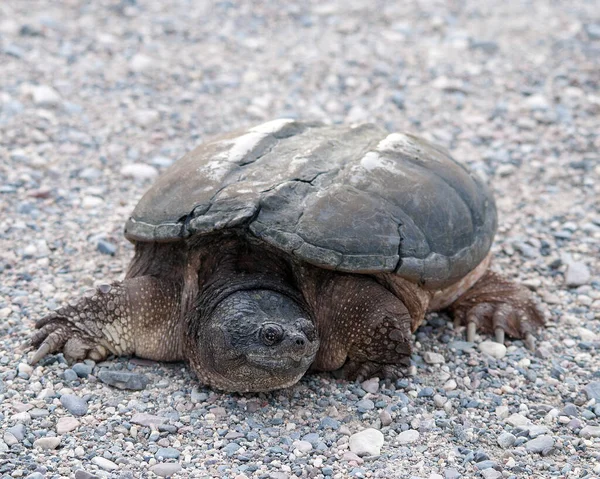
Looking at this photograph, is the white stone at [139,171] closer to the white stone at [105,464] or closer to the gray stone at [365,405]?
the gray stone at [365,405]

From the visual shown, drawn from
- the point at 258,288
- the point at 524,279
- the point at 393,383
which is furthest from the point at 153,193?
the point at 524,279

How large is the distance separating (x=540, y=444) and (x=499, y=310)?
1017 millimetres

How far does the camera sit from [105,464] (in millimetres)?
3088

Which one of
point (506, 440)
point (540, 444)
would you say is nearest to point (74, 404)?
point (506, 440)

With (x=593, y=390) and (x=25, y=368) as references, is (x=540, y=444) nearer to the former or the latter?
(x=593, y=390)

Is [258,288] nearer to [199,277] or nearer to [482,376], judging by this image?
[199,277]

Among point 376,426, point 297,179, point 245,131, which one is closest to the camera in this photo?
point 376,426

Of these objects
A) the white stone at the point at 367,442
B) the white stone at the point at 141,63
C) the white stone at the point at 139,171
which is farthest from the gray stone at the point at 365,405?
the white stone at the point at 141,63

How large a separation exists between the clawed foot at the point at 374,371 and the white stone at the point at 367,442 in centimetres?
38

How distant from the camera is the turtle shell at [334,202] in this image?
3557 mm

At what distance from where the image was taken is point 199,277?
12.3 ft

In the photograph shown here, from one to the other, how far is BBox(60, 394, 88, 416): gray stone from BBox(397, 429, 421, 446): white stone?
123 cm

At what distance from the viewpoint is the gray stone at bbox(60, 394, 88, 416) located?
3402 millimetres

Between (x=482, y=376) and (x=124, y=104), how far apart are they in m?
3.79
